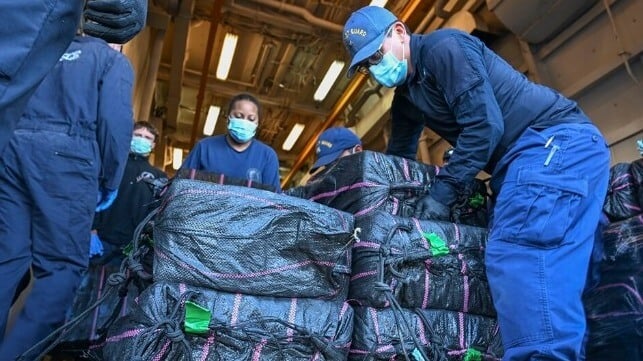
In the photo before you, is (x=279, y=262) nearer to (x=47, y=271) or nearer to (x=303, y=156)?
(x=47, y=271)

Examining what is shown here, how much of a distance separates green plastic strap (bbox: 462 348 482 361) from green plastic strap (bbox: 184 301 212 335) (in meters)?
0.79

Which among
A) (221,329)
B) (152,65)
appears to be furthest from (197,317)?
(152,65)

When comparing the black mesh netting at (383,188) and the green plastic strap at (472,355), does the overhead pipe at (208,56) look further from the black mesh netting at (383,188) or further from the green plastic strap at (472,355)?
the green plastic strap at (472,355)

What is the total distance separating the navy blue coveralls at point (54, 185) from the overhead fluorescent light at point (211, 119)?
20.1 ft

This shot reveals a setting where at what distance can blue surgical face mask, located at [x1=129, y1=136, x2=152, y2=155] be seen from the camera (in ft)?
10.5

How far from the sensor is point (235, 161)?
9.04 ft

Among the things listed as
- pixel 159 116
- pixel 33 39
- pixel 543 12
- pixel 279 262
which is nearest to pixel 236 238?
pixel 279 262

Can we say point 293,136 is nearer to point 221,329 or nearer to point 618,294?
point 618,294

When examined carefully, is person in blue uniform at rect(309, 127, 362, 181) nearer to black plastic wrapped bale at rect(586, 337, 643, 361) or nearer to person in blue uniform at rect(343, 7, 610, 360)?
person in blue uniform at rect(343, 7, 610, 360)

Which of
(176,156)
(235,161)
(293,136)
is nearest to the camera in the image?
(235,161)

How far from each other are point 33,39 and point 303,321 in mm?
897

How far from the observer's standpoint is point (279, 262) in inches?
52.1

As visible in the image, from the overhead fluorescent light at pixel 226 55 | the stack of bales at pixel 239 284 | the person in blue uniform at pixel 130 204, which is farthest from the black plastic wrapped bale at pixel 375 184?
the overhead fluorescent light at pixel 226 55

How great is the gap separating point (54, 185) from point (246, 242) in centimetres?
85
